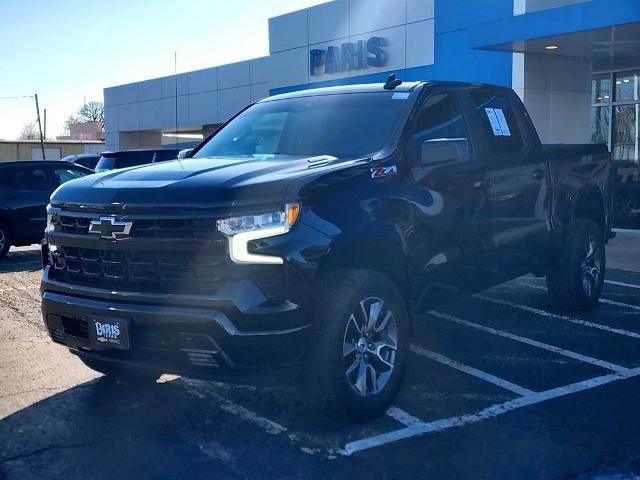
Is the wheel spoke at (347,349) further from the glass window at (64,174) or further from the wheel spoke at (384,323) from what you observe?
the glass window at (64,174)

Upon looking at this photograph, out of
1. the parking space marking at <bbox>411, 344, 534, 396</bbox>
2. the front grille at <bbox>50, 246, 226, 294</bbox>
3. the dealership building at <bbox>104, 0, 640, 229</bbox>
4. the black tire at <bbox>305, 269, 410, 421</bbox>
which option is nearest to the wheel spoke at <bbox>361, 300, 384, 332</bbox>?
the black tire at <bbox>305, 269, 410, 421</bbox>

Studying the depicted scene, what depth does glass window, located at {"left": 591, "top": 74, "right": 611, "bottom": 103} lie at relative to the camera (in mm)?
16969

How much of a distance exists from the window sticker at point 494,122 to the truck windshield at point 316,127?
1.09 m

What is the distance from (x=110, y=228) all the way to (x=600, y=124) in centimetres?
1475

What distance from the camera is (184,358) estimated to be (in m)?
4.14

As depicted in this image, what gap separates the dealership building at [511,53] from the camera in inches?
520

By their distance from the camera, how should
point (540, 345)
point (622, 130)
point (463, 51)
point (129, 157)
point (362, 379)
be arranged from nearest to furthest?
point (362, 379)
point (540, 345)
point (622, 130)
point (129, 157)
point (463, 51)

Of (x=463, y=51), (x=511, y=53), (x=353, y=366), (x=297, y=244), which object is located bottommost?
(x=353, y=366)

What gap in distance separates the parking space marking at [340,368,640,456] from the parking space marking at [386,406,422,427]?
5cm

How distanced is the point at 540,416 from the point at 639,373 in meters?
1.30

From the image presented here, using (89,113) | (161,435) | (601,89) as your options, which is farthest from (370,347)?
(89,113)

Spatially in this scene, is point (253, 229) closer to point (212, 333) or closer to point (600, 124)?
point (212, 333)

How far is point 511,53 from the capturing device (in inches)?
634

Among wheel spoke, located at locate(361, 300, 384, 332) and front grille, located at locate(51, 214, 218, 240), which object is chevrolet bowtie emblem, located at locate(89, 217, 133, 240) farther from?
wheel spoke, located at locate(361, 300, 384, 332)
